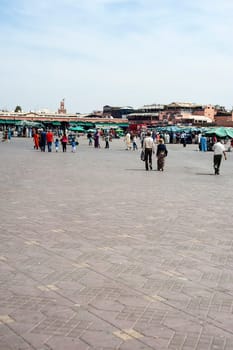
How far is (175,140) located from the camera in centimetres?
4872

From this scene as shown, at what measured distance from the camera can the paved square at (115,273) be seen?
11.2ft

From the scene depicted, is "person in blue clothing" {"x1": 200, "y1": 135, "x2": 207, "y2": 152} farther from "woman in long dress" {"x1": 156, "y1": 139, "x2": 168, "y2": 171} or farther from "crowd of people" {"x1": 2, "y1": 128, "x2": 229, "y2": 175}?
"woman in long dress" {"x1": 156, "y1": 139, "x2": 168, "y2": 171}

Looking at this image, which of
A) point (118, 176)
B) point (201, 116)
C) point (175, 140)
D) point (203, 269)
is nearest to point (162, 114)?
point (201, 116)

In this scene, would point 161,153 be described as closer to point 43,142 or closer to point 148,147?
point 148,147

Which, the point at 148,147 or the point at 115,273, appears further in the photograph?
the point at 148,147

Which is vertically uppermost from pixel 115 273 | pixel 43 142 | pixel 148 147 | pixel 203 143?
pixel 148 147

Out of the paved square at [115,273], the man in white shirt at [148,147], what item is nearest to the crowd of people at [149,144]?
the man in white shirt at [148,147]

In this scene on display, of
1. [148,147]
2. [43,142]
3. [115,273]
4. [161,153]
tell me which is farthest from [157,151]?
[43,142]

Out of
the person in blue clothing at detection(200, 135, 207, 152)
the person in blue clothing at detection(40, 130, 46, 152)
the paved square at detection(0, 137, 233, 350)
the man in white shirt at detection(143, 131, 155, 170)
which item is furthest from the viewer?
the person in blue clothing at detection(200, 135, 207, 152)

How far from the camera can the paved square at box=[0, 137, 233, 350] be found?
3428 millimetres

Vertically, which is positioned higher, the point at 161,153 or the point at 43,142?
the point at 161,153

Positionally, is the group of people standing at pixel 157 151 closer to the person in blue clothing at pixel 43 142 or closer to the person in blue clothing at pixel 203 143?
the person in blue clothing at pixel 43 142

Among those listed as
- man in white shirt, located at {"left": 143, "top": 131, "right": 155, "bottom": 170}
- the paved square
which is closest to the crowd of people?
man in white shirt, located at {"left": 143, "top": 131, "right": 155, "bottom": 170}

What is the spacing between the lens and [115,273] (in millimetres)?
4828
